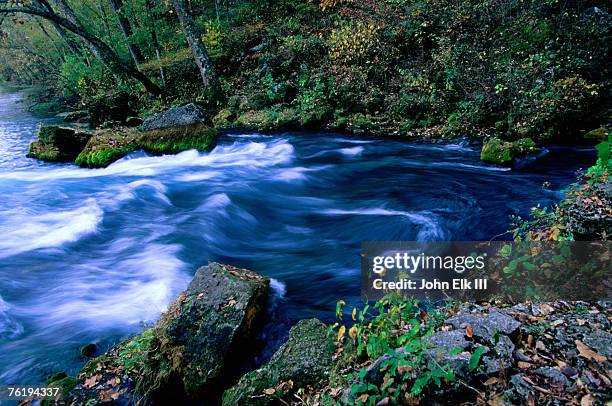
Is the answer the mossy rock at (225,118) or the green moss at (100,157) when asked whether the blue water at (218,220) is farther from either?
the mossy rock at (225,118)

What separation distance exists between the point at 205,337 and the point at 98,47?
1481cm

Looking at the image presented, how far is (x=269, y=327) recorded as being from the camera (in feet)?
15.5

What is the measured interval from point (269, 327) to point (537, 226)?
4136 millimetres

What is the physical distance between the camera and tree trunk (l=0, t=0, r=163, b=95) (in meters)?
13.0

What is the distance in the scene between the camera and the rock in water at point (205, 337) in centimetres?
397

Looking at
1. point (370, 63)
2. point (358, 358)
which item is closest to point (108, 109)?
point (370, 63)

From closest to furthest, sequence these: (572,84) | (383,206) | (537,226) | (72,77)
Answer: (537,226)
(383,206)
(572,84)
(72,77)

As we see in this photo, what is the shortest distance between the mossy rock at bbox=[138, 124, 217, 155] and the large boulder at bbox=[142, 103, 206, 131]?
0.13 m

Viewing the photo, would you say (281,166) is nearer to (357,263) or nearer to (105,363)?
(357,263)

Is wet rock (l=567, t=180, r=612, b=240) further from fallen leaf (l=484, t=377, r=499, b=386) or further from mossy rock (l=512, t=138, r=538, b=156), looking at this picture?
mossy rock (l=512, t=138, r=538, b=156)

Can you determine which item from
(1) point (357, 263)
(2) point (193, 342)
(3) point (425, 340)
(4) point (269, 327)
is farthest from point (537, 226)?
(2) point (193, 342)

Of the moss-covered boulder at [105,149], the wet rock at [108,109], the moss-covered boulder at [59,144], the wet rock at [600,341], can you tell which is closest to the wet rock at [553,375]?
the wet rock at [600,341]

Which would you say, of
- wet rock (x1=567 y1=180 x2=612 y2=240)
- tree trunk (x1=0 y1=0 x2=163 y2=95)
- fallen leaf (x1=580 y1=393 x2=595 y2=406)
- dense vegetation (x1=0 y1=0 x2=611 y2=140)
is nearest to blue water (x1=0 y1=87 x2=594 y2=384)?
dense vegetation (x1=0 y1=0 x2=611 y2=140)

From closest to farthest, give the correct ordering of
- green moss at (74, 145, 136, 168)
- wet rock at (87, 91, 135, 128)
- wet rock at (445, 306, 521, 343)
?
wet rock at (445, 306, 521, 343), green moss at (74, 145, 136, 168), wet rock at (87, 91, 135, 128)
